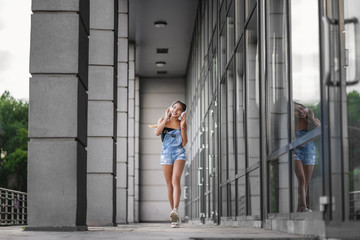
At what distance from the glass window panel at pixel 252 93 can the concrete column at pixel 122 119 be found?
8.86 m

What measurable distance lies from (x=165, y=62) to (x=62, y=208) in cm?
2376

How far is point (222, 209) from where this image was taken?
44.1 ft

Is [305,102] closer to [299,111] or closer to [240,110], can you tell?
[299,111]

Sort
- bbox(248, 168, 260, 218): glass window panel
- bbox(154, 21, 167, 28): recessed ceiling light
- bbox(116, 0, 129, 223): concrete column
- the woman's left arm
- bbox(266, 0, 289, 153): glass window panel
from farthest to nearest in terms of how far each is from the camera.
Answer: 1. bbox(154, 21, 167, 28): recessed ceiling light
2. bbox(116, 0, 129, 223): concrete column
3. the woman's left arm
4. bbox(248, 168, 260, 218): glass window panel
5. bbox(266, 0, 289, 153): glass window panel

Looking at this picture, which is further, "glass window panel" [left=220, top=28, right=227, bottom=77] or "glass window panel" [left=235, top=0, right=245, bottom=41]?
"glass window panel" [left=220, top=28, right=227, bottom=77]

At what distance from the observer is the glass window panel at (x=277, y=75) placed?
261 inches

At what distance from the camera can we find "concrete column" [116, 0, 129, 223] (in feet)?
59.1

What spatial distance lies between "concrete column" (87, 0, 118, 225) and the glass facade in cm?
223

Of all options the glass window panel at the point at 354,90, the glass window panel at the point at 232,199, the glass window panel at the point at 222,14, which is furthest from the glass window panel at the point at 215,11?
the glass window panel at the point at 354,90

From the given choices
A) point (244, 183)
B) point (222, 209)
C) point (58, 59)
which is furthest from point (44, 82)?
point (222, 209)

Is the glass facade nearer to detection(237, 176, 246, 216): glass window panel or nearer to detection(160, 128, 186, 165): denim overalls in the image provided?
detection(237, 176, 246, 216): glass window panel

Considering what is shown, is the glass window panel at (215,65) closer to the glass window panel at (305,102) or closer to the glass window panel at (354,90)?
the glass window panel at (305,102)

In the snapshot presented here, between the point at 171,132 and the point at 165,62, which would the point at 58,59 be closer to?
the point at 171,132

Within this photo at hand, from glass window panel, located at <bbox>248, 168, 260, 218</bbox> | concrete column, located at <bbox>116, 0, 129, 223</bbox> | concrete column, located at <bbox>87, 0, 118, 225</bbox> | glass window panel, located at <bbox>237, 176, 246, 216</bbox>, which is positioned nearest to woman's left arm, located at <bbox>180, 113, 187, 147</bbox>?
glass window panel, located at <bbox>248, 168, 260, 218</bbox>
